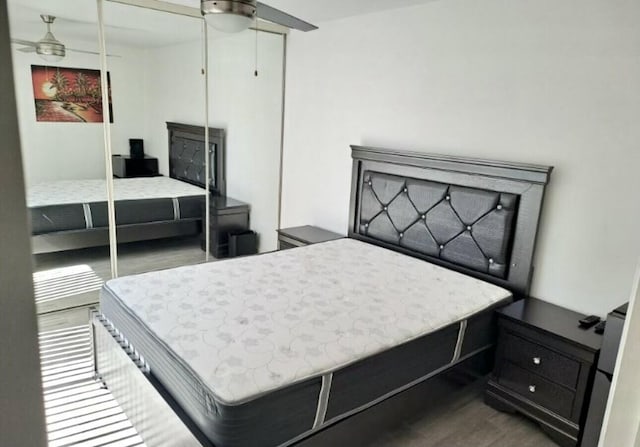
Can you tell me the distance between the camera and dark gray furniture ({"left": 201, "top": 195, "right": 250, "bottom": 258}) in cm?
427

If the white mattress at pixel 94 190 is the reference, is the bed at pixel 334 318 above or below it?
below

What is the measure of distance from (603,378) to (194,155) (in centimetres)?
346

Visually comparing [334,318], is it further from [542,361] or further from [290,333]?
[542,361]

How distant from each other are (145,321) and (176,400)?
405 millimetres

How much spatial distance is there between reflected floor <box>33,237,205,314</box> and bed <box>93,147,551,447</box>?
1.24 metres

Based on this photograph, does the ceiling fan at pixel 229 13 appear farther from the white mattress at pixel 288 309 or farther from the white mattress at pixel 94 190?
the white mattress at pixel 94 190

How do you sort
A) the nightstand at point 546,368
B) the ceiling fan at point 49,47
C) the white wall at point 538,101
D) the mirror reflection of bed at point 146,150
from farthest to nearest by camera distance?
1. the mirror reflection of bed at point 146,150
2. the ceiling fan at point 49,47
3. the white wall at point 538,101
4. the nightstand at point 546,368

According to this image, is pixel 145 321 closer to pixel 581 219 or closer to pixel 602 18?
pixel 581 219

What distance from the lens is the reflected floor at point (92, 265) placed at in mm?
3455

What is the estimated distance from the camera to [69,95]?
3289mm

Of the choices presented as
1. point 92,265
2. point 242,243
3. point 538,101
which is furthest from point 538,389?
point 92,265

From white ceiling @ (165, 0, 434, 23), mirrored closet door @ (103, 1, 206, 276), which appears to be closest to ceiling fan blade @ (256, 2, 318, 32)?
white ceiling @ (165, 0, 434, 23)

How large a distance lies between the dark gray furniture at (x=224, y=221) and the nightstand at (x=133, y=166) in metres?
0.60

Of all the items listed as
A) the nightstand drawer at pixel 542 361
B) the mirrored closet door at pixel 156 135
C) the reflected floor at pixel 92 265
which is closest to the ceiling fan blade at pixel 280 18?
the mirrored closet door at pixel 156 135
